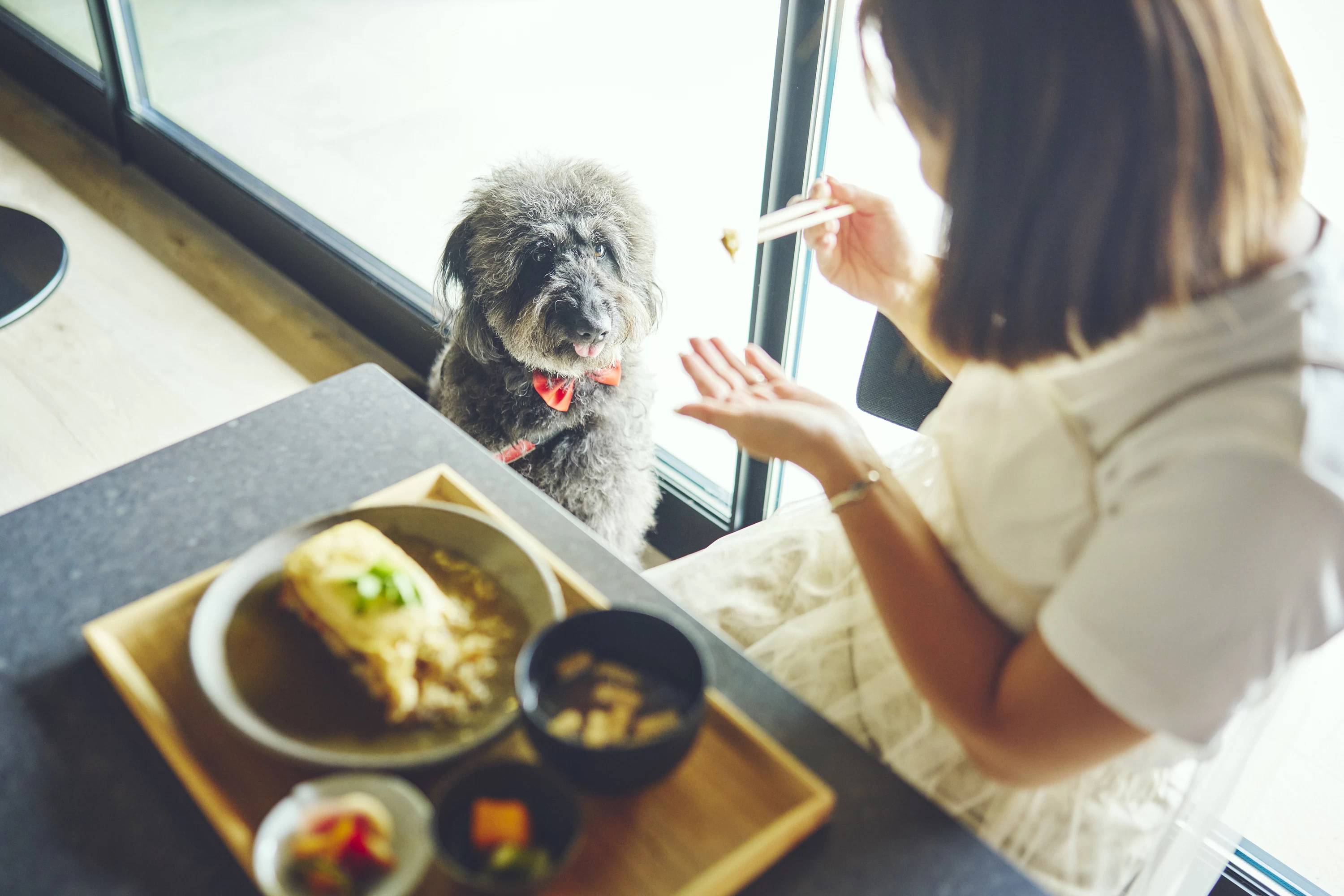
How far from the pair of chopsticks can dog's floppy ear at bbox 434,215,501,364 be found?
55 centimetres

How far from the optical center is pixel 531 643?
0.71 meters

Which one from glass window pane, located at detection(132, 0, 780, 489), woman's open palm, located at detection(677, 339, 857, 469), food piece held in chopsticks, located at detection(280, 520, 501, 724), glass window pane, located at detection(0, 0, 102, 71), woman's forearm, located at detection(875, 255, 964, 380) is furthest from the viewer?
glass window pane, located at detection(0, 0, 102, 71)

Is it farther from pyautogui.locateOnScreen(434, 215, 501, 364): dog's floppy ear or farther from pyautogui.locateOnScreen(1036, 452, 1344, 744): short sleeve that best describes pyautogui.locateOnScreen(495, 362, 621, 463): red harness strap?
pyautogui.locateOnScreen(1036, 452, 1344, 744): short sleeve

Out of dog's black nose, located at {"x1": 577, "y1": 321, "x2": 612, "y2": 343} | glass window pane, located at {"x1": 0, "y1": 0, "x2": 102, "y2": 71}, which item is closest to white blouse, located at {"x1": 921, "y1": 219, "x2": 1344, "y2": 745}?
dog's black nose, located at {"x1": 577, "y1": 321, "x2": 612, "y2": 343}

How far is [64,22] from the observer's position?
318 centimetres

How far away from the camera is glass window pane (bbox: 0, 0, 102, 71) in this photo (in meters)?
3.09

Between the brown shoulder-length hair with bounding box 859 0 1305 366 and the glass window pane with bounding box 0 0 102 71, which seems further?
the glass window pane with bounding box 0 0 102 71

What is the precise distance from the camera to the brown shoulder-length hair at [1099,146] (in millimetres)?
676

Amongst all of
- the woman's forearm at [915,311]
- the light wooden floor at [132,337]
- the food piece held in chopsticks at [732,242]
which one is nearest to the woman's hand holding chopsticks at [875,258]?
the woman's forearm at [915,311]

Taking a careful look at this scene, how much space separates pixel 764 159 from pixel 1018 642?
0.89 meters

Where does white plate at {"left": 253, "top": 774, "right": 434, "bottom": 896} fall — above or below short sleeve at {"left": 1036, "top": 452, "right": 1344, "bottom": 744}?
below

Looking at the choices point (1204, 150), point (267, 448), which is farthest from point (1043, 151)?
point (267, 448)

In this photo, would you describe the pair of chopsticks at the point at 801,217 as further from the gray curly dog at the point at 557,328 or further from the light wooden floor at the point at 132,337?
the light wooden floor at the point at 132,337

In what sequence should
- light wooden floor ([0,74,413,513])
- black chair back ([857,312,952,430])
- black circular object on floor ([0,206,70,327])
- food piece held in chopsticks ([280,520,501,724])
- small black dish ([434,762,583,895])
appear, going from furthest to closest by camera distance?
light wooden floor ([0,74,413,513]), black circular object on floor ([0,206,70,327]), black chair back ([857,312,952,430]), food piece held in chopsticks ([280,520,501,724]), small black dish ([434,762,583,895])
